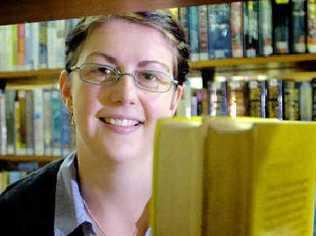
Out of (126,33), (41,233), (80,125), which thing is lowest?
(41,233)

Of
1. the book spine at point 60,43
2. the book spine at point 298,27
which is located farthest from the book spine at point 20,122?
the book spine at point 298,27

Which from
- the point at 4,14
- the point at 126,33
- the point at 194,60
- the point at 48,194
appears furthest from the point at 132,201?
the point at 194,60

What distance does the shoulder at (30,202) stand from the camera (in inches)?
31.2

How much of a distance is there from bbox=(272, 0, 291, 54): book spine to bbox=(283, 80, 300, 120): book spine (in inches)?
4.7

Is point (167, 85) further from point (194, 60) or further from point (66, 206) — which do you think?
point (194, 60)

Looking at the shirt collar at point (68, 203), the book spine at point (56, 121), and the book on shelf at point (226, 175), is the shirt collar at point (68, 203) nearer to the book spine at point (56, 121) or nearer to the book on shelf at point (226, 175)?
the book on shelf at point (226, 175)

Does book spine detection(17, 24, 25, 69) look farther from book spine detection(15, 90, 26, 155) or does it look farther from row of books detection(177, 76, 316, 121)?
row of books detection(177, 76, 316, 121)

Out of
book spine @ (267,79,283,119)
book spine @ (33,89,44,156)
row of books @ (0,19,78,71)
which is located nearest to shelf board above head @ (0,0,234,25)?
book spine @ (267,79,283,119)

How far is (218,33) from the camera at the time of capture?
173 centimetres

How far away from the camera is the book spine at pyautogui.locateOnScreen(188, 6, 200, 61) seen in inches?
69.2

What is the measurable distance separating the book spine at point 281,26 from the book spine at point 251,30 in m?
0.06

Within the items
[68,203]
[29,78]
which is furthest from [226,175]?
[29,78]

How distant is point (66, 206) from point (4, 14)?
544mm

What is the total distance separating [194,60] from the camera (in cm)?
177
